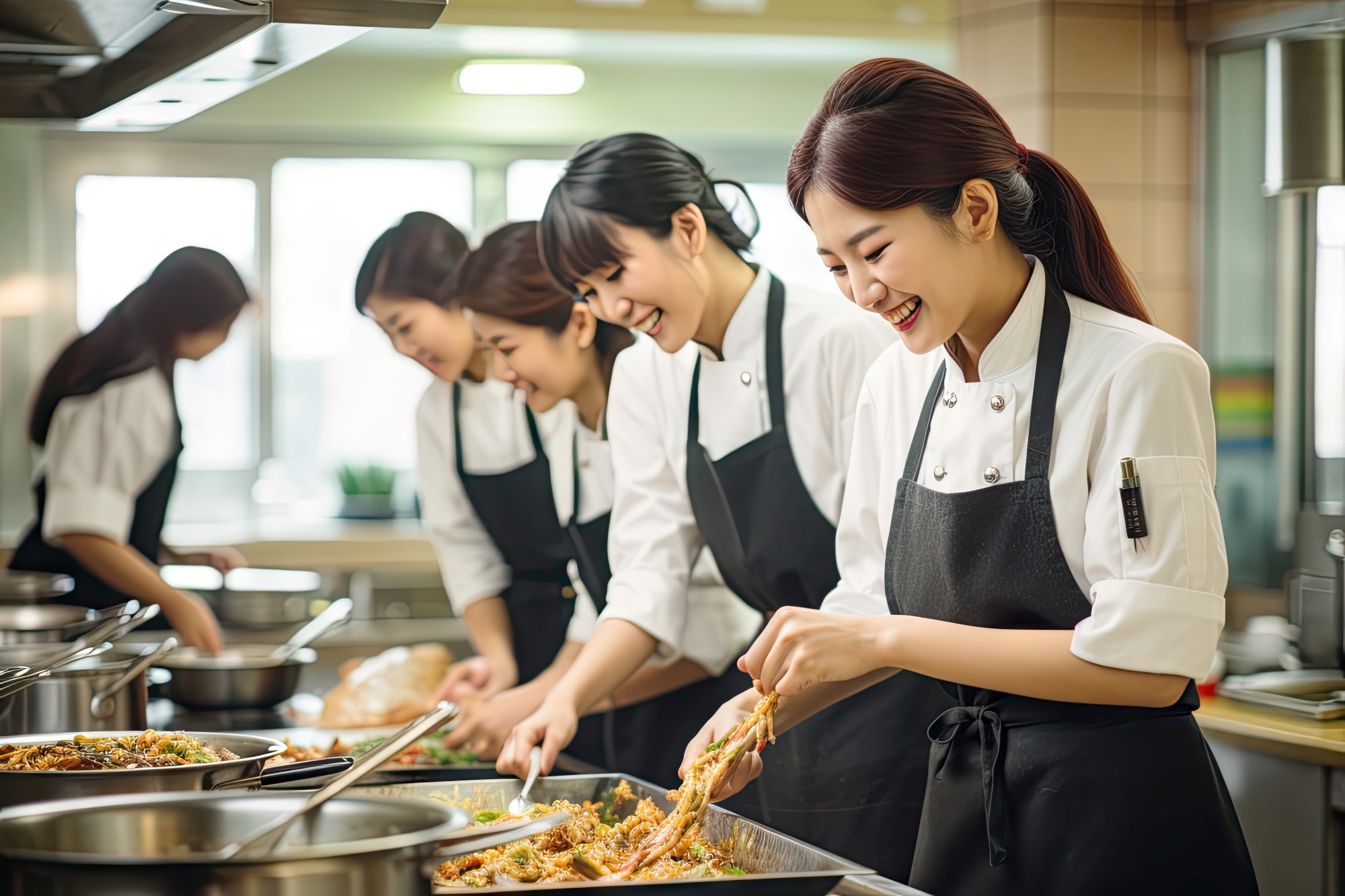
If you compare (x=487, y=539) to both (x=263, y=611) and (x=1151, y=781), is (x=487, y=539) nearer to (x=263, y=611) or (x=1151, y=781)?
(x=263, y=611)

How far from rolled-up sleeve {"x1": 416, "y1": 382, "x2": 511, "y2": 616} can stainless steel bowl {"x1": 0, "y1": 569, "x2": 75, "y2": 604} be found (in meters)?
0.89

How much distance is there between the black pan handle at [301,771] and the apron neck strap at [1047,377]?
0.83 metres

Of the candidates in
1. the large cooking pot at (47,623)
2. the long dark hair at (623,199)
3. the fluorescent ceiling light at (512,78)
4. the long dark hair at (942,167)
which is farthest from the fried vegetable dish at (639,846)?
the fluorescent ceiling light at (512,78)

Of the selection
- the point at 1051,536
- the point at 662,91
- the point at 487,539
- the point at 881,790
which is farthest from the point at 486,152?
the point at 1051,536

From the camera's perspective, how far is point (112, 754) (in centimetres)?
129

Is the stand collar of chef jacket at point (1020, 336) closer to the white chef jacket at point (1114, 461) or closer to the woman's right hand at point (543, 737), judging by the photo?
the white chef jacket at point (1114, 461)

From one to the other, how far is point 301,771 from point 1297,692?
216 centimetres

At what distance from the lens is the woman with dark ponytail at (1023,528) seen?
1413 mm

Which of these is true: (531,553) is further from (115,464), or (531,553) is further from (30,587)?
(30,587)

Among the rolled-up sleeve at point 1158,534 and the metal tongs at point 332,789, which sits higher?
the rolled-up sleeve at point 1158,534

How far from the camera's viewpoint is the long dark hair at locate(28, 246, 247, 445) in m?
3.28

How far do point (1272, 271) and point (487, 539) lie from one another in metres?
2.07

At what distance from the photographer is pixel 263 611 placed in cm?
339

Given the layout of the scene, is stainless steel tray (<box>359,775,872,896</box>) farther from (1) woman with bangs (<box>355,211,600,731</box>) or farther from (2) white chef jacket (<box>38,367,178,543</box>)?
(2) white chef jacket (<box>38,367,178,543</box>)
